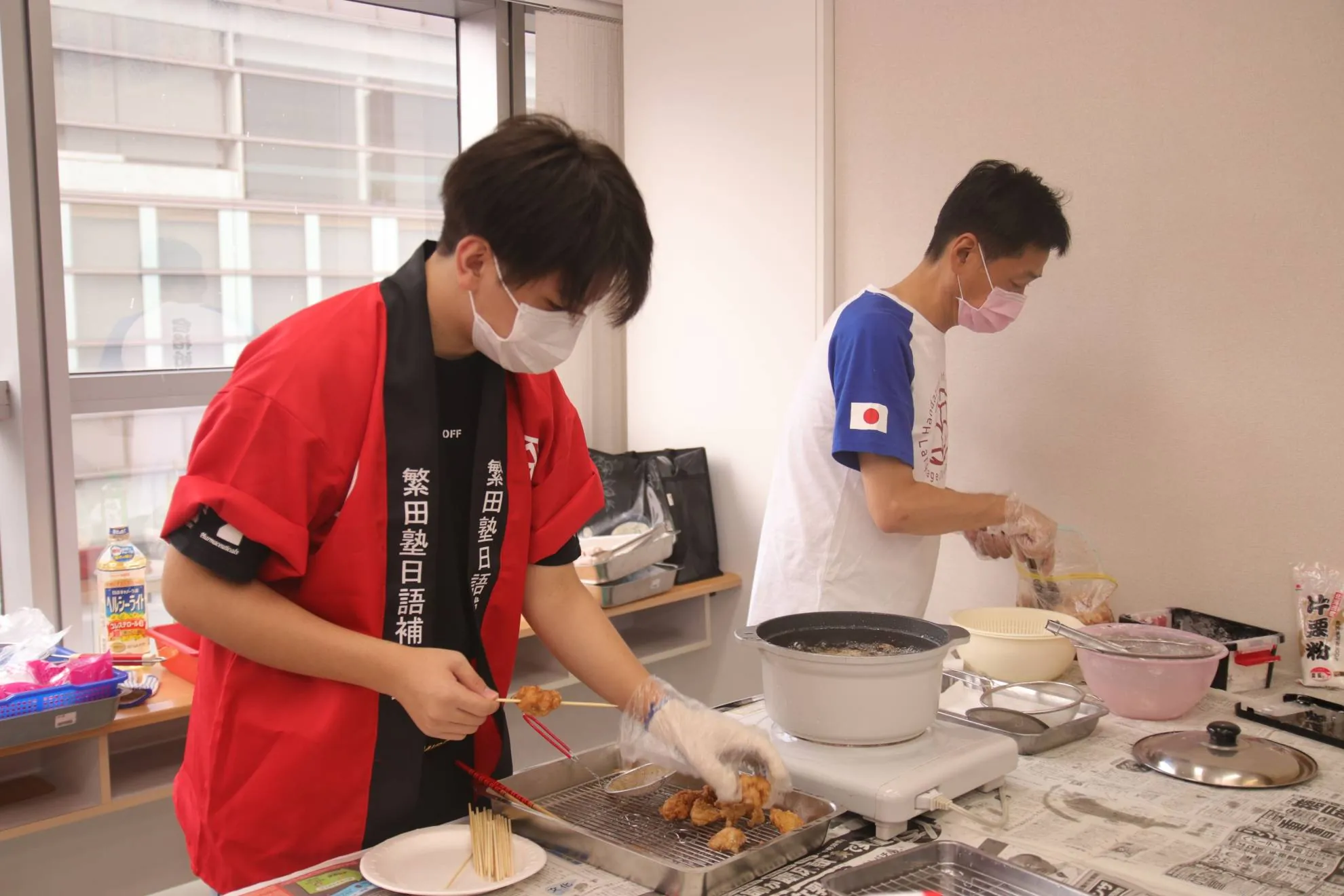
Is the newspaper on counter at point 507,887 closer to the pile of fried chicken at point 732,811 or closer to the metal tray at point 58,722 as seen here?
the pile of fried chicken at point 732,811

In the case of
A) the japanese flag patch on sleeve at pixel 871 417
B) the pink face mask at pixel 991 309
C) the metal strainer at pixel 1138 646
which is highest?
the pink face mask at pixel 991 309

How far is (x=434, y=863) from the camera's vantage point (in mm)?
1289

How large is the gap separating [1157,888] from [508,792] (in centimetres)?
76

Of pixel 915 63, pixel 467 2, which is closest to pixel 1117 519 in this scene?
pixel 915 63

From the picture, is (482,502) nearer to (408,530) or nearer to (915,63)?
(408,530)

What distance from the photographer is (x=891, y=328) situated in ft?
6.68

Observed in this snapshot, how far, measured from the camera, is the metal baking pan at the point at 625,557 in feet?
10.0

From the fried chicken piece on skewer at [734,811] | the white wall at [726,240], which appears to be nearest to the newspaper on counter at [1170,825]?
the fried chicken piece on skewer at [734,811]

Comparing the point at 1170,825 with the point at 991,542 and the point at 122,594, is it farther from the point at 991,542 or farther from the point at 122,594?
the point at 122,594

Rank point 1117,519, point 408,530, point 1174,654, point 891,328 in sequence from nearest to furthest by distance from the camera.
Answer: point 408,530 < point 1174,654 < point 891,328 < point 1117,519

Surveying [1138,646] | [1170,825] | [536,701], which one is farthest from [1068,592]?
[536,701]

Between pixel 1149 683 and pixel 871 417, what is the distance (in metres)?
0.63

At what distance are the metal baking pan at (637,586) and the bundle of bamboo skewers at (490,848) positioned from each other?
1.71m

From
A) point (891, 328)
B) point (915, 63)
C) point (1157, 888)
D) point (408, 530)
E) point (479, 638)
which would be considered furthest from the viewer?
point (915, 63)
